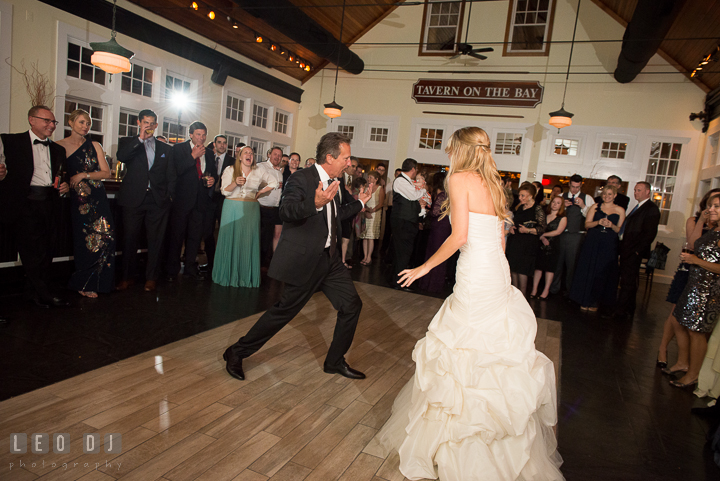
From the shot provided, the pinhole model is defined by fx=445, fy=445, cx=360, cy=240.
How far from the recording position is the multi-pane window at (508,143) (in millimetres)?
10648

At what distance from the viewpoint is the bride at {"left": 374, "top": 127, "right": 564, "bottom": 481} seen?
6.42 feet

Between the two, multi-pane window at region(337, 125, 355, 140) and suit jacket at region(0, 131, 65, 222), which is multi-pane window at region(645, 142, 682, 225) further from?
suit jacket at region(0, 131, 65, 222)

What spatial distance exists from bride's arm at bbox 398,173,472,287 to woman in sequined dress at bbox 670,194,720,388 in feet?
7.55

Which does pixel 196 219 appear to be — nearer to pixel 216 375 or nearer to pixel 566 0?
pixel 216 375

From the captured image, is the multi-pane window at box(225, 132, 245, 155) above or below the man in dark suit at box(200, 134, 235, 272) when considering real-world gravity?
above

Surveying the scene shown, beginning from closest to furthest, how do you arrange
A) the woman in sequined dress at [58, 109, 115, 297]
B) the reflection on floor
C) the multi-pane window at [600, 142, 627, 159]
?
the reflection on floor → the woman in sequined dress at [58, 109, 115, 297] → the multi-pane window at [600, 142, 627, 159]

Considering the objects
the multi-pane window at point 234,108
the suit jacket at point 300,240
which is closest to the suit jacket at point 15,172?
the suit jacket at point 300,240

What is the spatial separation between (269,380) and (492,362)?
59.1 inches

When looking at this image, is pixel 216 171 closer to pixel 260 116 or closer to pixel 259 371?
pixel 259 371

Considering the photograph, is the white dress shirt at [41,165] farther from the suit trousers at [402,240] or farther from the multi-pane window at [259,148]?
the multi-pane window at [259,148]

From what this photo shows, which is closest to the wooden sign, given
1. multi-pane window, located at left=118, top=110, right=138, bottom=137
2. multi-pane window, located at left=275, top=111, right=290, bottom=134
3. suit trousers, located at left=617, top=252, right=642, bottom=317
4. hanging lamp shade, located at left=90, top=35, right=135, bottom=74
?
multi-pane window, located at left=275, top=111, right=290, bottom=134

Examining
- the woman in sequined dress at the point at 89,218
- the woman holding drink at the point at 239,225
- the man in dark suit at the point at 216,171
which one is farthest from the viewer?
the man in dark suit at the point at 216,171

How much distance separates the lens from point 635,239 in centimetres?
564

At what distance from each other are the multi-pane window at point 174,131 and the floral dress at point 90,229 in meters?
4.73
